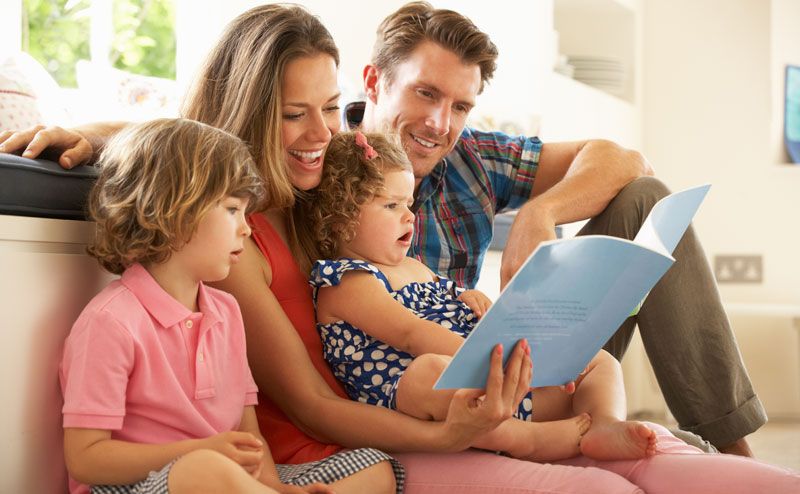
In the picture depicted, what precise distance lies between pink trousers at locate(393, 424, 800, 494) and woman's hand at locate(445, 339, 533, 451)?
0.25ft

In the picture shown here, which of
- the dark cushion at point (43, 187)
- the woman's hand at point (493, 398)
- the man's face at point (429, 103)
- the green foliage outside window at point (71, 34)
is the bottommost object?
the woman's hand at point (493, 398)

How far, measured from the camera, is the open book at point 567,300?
39.4 inches

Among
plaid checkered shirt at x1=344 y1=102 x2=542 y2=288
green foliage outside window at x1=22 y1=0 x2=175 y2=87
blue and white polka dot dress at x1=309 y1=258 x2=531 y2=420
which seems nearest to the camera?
blue and white polka dot dress at x1=309 y1=258 x2=531 y2=420

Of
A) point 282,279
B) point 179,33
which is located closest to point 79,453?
point 282,279

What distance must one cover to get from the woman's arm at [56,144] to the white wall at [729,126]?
3.80m

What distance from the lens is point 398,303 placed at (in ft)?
4.36

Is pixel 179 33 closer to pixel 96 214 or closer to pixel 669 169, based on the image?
pixel 96 214

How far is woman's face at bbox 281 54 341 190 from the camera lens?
143 cm

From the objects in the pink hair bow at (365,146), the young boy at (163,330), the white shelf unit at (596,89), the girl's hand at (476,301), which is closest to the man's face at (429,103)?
the pink hair bow at (365,146)

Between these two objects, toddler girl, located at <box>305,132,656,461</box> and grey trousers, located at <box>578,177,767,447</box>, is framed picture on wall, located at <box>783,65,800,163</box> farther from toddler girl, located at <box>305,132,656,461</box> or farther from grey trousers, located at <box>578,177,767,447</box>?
toddler girl, located at <box>305,132,656,461</box>

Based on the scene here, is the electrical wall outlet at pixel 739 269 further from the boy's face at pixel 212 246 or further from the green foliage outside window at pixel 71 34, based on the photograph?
the boy's face at pixel 212 246

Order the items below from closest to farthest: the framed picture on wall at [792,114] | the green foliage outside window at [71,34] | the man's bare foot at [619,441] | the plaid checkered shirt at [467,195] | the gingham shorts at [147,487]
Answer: the gingham shorts at [147,487] < the man's bare foot at [619,441] < the plaid checkered shirt at [467,195] < the framed picture on wall at [792,114] < the green foliage outside window at [71,34]

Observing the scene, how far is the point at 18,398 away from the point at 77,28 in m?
4.52

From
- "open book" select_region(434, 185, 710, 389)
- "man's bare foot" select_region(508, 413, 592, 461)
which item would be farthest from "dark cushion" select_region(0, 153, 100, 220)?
"man's bare foot" select_region(508, 413, 592, 461)
